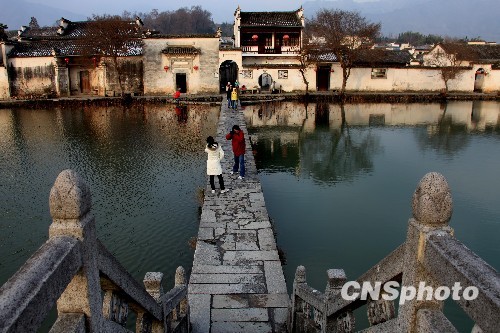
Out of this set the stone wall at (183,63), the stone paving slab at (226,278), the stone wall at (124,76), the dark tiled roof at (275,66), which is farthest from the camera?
the dark tiled roof at (275,66)

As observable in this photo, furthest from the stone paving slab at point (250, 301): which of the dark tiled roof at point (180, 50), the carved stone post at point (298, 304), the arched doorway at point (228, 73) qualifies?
the arched doorway at point (228, 73)

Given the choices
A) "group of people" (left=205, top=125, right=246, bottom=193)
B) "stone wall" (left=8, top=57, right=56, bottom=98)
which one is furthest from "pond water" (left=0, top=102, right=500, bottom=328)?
"stone wall" (left=8, top=57, right=56, bottom=98)

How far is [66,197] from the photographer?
7.91 feet

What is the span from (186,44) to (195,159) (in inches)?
→ 878

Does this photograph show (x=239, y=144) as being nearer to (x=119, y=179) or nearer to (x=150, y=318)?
(x=119, y=179)

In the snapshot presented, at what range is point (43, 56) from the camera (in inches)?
1383

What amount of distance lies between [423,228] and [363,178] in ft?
42.2

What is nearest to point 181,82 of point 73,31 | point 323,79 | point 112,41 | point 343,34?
point 112,41

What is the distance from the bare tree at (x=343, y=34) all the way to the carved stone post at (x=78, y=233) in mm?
34554

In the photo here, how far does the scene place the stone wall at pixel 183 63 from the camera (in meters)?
35.7

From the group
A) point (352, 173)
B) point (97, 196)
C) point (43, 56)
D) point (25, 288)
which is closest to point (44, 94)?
point (43, 56)

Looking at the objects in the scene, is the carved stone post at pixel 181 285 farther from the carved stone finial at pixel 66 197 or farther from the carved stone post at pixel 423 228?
the carved stone post at pixel 423 228

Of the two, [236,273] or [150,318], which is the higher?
[150,318]

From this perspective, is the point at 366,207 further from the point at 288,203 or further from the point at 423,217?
the point at 423,217
